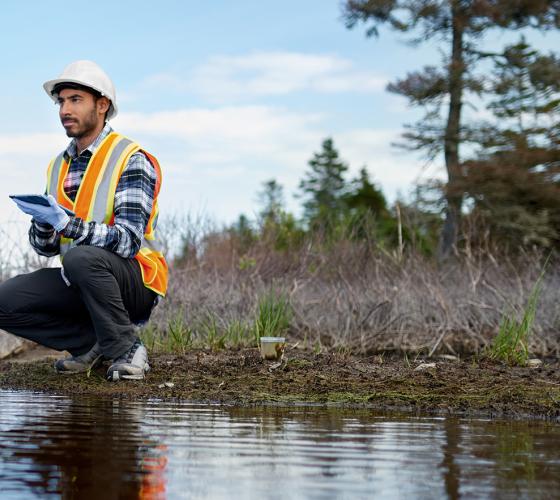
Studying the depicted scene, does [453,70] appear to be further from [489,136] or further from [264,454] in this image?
[264,454]

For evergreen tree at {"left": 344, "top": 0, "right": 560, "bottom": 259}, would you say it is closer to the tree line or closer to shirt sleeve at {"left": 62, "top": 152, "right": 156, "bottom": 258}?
the tree line

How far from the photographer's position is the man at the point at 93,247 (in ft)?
18.4

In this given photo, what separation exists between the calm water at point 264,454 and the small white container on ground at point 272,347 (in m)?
1.78

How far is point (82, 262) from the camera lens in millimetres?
5527

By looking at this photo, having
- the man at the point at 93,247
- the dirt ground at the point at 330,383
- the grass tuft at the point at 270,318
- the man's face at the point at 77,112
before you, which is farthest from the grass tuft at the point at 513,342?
the man's face at the point at 77,112

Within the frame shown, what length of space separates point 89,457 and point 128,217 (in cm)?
278

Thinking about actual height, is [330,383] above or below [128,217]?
below

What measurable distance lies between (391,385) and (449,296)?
16.8 feet

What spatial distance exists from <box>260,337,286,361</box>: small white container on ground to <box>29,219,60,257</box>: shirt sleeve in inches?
60.2

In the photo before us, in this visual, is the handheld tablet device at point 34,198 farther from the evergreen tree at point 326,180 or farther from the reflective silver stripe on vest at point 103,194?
the evergreen tree at point 326,180

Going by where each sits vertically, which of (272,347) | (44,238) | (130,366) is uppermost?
(44,238)

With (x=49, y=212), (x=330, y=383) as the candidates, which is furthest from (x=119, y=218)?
(x=330, y=383)

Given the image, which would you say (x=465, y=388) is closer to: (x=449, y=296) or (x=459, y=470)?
(x=459, y=470)

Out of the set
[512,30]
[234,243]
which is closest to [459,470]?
[234,243]
